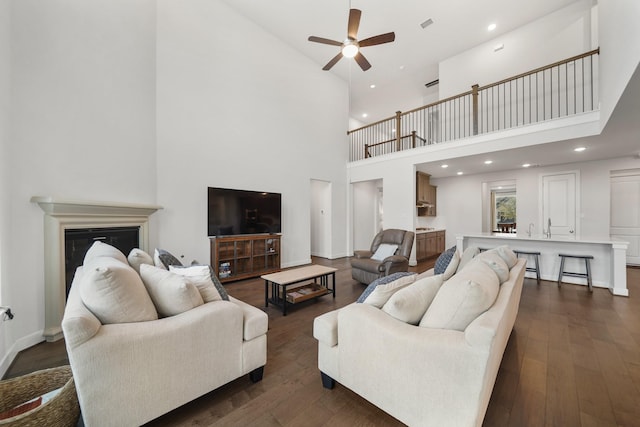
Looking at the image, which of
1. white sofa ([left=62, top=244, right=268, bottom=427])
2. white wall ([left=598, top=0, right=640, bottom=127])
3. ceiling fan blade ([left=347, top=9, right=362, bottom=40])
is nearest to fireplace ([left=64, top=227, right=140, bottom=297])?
Answer: white sofa ([left=62, top=244, right=268, bottom=427])

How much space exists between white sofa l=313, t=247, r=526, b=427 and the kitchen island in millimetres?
3646

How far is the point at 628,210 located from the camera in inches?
211

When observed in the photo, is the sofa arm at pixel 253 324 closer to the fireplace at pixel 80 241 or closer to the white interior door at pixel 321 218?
the fireplace at pixel 80 241

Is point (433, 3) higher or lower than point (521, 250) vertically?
higher

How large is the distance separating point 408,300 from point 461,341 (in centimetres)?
33

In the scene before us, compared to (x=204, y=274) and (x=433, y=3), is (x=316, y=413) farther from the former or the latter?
(x=433, y=3)

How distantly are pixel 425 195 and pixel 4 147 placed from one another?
7.34 meters

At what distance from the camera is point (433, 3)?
4.55 meters

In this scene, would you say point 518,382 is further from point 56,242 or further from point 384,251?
point 56,242

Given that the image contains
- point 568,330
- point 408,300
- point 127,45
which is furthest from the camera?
point 127,45

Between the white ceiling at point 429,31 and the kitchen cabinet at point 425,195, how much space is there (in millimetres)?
419

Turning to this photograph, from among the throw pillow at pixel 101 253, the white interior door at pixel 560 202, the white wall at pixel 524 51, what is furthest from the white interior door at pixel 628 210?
the throw pillow at pixel 101 253

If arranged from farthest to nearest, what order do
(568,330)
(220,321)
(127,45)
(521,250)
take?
(521,250) < (127,45) < (568,330) < (220,321)

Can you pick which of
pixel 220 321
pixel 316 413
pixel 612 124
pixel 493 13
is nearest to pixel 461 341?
pixel 316 413
